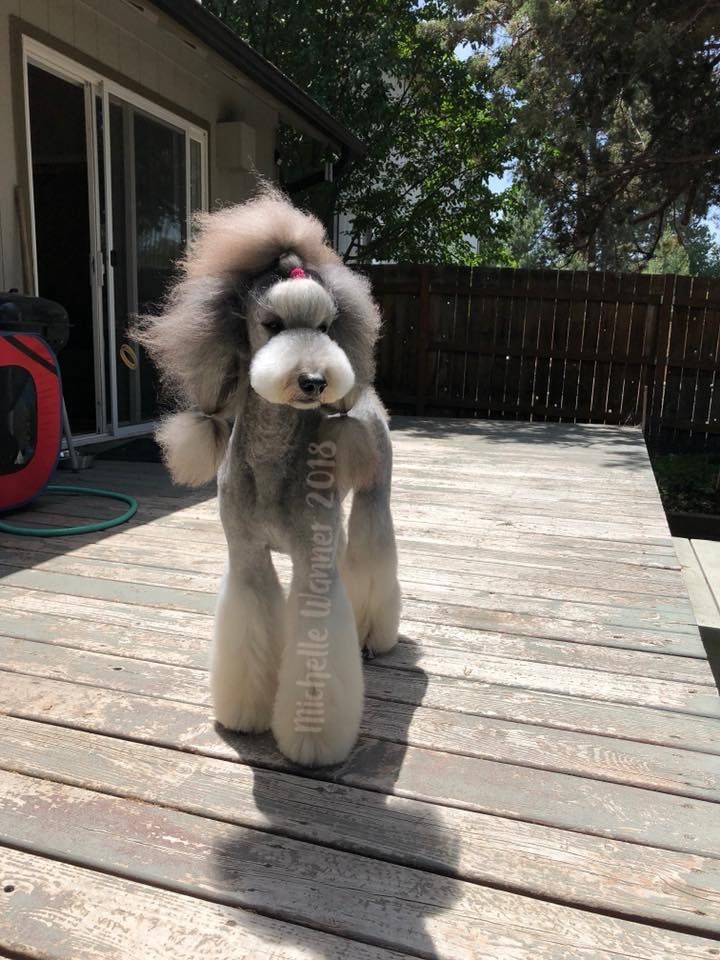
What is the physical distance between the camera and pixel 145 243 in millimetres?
5832

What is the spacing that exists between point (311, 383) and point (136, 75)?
5.07m

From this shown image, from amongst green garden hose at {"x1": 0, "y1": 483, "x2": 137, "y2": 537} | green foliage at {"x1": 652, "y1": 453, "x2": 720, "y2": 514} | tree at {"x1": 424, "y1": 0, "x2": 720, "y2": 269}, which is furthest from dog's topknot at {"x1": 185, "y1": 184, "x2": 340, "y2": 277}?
tree at {"x1": 424, "y1": 0, "x2": 720, "y2": 269}

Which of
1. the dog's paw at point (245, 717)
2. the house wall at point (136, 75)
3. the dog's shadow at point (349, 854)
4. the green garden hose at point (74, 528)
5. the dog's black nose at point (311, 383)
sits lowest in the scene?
the dog's shadow at point (349, 854)

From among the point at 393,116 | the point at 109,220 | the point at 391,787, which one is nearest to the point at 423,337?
the point at 393,116

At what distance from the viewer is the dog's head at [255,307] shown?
1432 mm

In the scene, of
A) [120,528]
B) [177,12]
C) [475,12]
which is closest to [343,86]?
[475,12]

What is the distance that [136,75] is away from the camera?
531cm

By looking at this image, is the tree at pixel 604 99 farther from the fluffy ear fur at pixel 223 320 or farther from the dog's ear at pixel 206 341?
the dog's ear at pixel 206 341

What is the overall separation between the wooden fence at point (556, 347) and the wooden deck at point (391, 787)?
6.02m

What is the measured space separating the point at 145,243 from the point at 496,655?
15.9ft

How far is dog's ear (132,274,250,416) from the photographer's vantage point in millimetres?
1529

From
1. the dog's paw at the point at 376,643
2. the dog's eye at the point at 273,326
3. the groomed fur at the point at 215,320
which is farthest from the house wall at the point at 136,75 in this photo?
the dog's eye at the point at 273,326

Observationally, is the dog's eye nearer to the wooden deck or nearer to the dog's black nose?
the dog's black nose

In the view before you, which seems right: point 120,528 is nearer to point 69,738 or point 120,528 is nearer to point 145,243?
point 69,738
